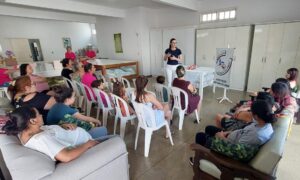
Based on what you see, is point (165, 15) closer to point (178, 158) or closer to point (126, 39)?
point (126, 39)

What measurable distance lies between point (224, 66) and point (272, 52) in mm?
1483

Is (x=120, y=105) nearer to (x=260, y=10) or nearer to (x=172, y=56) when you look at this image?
(x=172, y=56)

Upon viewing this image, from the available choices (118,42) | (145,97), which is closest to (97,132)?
(145,97)

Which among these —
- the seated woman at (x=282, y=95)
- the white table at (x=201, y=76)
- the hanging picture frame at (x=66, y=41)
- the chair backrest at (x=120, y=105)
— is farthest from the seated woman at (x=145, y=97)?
the hanging picture frame at (x=66, y=41)

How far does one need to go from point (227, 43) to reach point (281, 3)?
4.93 feet

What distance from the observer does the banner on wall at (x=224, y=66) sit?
3745 mm

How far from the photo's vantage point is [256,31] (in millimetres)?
4309

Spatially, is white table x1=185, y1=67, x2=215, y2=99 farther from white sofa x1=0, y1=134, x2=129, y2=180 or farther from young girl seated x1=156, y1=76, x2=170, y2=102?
white sofa x1=0, y1=134, x2=129, y2=180

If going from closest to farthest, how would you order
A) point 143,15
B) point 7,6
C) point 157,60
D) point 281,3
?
point 281,3 → point 7,6 → point 143,15 → point 157,60

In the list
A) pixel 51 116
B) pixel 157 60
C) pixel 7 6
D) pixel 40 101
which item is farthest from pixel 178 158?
pixel 7 6

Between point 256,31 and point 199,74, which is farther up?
point 256,31

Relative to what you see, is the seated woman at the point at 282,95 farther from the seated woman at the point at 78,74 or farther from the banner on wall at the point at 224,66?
the seated woman at the point at 78,74

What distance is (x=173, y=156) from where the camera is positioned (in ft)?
7.19

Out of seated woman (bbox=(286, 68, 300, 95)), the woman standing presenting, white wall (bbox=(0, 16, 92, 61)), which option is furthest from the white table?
white wall (bbox=(0, 16, 92, 61))
